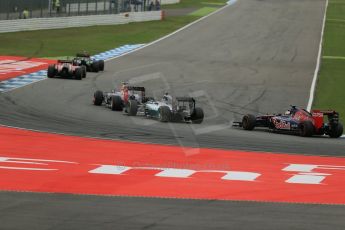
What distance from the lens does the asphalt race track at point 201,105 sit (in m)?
12.6

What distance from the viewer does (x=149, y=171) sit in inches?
704

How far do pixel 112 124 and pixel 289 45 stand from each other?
34.7m

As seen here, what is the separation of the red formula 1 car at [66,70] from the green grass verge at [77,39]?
11414 mm

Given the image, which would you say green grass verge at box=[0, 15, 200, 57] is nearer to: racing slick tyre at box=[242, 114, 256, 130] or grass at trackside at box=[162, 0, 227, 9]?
grass at trackside at box=[162, 0, 227, 9]

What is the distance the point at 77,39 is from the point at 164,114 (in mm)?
31643

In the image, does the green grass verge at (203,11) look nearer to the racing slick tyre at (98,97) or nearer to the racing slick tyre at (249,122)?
the racing slick tyre at (98,97)

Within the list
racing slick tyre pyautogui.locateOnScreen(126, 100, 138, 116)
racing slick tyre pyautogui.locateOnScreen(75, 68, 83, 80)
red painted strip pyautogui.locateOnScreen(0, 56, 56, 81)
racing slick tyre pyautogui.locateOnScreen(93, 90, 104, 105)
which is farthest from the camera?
red painted strip pyautogui.locateOnScreen(0, 56, 56, 81)

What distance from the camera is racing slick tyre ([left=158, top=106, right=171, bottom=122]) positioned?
2647cm

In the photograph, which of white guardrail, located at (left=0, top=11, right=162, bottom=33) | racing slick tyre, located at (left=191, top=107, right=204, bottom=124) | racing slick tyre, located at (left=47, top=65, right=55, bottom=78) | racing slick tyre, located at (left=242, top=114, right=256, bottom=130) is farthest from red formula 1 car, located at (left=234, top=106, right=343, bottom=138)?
white guardrail, located at (left=0, top=11, right=162, bottom=33)

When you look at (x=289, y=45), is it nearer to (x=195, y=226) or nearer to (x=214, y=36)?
(x=214, y=36)

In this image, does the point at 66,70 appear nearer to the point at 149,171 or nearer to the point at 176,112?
the point at 176,112

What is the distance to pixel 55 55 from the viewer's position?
4925cm

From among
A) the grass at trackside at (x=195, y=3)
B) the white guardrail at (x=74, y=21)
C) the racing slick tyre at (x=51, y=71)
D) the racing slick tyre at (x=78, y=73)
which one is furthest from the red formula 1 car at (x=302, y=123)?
the grass at trackside at (x=195, y=3)

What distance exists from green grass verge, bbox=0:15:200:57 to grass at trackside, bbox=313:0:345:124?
1284 centimetres
